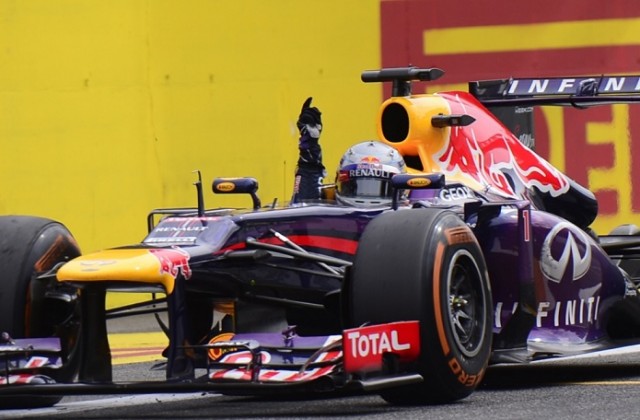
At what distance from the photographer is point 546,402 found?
836 centimetres

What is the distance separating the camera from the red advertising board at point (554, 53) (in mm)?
15547

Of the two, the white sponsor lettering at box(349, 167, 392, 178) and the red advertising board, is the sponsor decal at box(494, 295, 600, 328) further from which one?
the red advertising board

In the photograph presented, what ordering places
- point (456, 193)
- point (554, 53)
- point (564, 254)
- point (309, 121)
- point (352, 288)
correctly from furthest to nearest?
point (554, 53) → point (309, 121) → point (456, 193) → point (564, 254) → point (352, 288)

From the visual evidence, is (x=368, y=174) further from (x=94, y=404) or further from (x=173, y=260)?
(x=94, y=404)

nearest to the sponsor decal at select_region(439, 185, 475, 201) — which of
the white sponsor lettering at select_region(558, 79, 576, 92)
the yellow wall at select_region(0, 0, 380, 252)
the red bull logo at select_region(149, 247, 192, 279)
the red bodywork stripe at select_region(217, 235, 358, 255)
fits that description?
the red bodywork stripe at select_region(217, 235, 358, 255)

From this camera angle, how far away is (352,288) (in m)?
8.14

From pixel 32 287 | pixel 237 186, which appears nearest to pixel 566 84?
pixel 237 186

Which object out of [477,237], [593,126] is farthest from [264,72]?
[477,237]

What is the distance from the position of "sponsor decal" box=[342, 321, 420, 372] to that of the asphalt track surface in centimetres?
27

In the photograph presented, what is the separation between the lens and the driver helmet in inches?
379

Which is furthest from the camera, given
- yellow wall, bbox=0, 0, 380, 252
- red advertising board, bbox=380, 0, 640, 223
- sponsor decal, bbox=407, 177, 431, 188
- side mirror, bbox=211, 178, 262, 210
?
yellow wall, bbox=0, 0, 380, 252

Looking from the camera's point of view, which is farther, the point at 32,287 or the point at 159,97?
the point at 159,97

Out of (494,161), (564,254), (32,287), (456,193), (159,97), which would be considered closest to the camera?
(32,287)

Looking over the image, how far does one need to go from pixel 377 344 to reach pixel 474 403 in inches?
32.9
